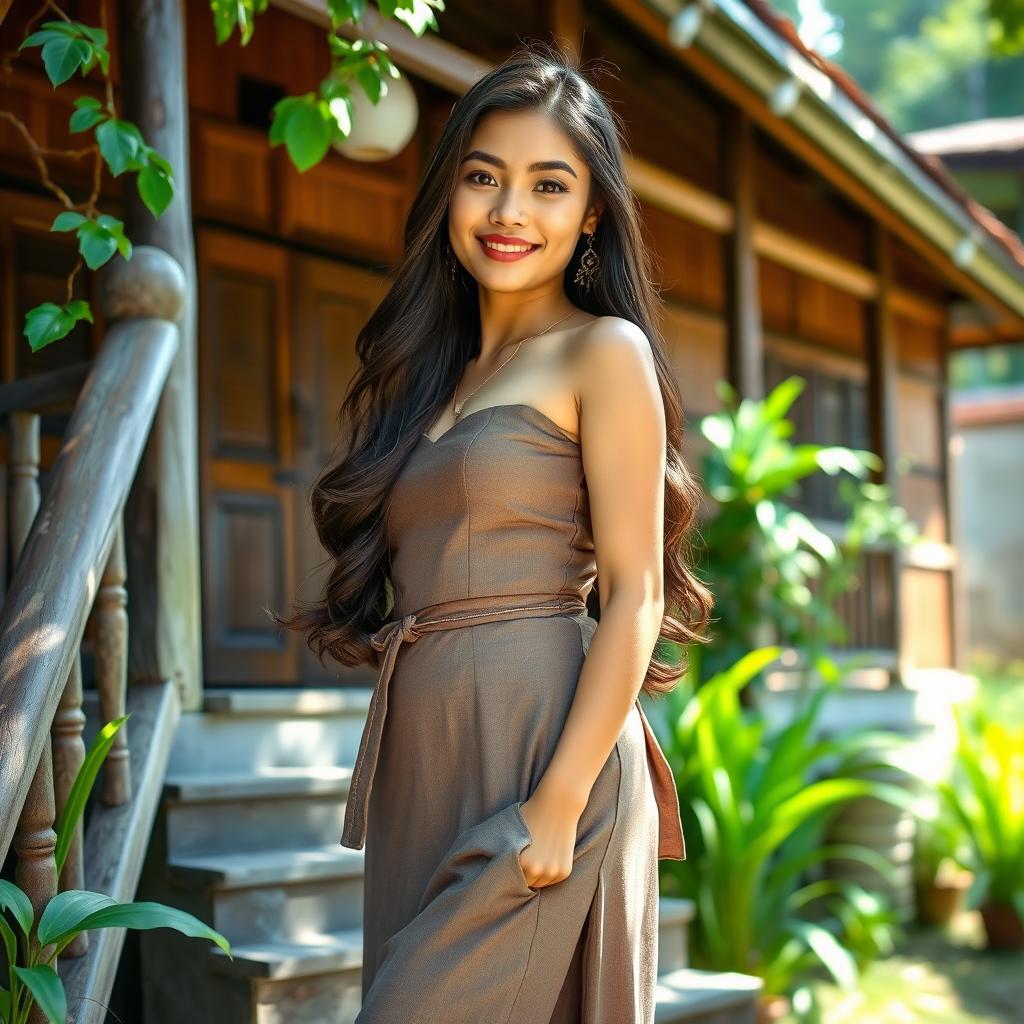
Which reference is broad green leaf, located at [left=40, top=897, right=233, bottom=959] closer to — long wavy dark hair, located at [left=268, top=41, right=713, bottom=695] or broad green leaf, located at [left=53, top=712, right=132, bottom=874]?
broad green leaf, located at [left=53, top=712, right=132, bottom=874]

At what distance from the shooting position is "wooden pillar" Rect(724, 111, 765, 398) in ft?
21.0

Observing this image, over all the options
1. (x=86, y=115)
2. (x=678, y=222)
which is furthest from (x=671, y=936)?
(x=678, y=222)

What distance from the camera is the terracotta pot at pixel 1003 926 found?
241 inches

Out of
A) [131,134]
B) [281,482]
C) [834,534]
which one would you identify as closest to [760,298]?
[834,534]

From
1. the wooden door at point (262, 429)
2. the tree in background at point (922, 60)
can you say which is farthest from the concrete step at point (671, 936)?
the tree in background at point (922, 60)

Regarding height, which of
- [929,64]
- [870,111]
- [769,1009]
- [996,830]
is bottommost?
[769,1009]

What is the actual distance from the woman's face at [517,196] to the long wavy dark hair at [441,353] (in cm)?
2

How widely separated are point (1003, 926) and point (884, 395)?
2.97 m

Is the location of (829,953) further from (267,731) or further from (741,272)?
(741,272)

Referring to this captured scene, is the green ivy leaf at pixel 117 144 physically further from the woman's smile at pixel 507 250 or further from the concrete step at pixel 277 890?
the concrete step at pixel 277 890

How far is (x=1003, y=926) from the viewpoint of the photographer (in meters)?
6.15

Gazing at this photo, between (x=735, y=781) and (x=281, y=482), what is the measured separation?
1978 millimetres

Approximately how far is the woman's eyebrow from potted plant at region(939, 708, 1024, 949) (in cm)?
470

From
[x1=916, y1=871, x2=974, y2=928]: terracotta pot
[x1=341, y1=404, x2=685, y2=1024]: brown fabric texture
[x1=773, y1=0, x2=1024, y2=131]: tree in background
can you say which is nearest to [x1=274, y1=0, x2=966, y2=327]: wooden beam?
[x1=341, y1=404, x2=685, y2=1024]: brown fabric texture
